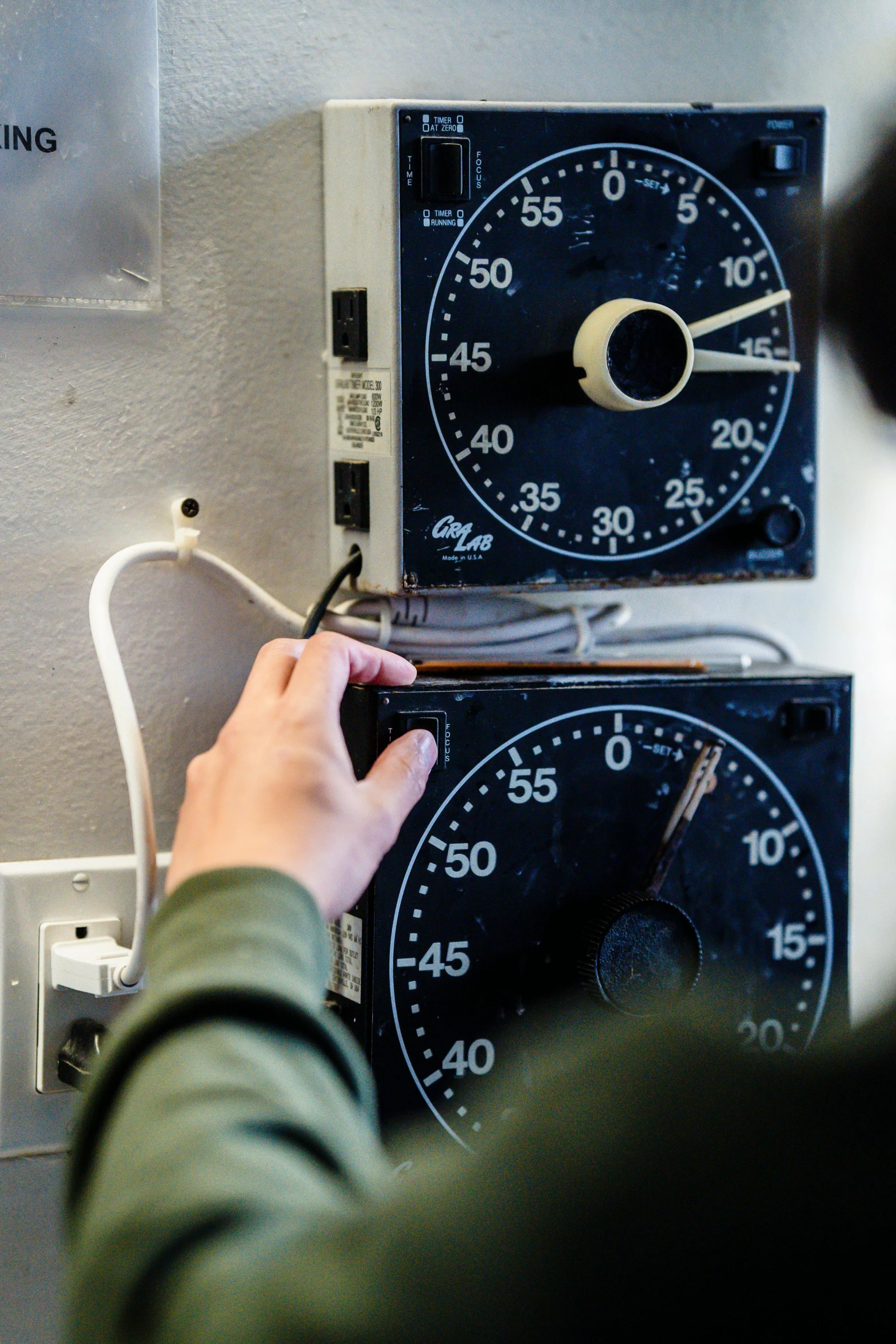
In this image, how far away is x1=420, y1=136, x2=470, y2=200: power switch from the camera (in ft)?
3.07

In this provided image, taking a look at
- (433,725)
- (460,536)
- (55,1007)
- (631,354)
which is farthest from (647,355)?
(55,1007)

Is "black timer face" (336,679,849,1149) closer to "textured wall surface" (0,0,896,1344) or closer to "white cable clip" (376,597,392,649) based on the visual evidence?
"white cable clip" (376,597,392,649)

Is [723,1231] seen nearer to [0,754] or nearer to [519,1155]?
[519,1155]

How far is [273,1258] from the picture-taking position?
43 centimetres

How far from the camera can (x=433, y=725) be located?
3.09ft

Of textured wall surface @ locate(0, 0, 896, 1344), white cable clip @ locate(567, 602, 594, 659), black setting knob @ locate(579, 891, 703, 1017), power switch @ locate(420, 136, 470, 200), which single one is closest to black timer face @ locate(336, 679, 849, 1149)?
black setting knob @ locate(579, 891, 703, 1017)

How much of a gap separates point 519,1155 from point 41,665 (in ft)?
2.09

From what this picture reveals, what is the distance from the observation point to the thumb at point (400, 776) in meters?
0.71

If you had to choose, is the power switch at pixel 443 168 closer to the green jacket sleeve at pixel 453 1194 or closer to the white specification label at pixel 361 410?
the white specification label at pixel 361 410

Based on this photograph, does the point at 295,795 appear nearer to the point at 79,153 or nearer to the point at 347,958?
the point at 347,958

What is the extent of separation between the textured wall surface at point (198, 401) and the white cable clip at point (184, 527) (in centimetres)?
1

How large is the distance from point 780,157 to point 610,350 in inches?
8.5

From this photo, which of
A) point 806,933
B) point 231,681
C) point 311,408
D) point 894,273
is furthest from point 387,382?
point 806,933

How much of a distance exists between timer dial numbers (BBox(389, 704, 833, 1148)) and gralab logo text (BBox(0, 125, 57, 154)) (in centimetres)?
50
